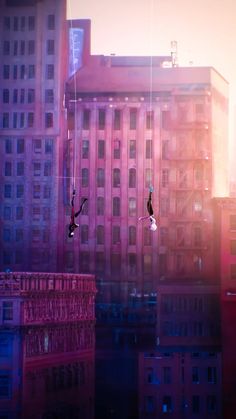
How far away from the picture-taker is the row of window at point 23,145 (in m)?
67.7

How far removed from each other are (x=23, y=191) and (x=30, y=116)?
17.6 feet

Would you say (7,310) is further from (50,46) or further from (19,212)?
(50,46)

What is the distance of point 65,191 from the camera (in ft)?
221

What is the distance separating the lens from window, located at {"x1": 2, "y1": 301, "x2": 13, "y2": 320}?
5275 cm

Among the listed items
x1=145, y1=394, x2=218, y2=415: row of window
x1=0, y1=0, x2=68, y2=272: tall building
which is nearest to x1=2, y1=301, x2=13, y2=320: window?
x1=145, y1=394, x2=218, y2=415: row of window

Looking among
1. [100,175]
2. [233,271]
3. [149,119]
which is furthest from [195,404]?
[149,119]

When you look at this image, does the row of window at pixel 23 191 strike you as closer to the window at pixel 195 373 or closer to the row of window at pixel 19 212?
the row of window at pixel 19 212

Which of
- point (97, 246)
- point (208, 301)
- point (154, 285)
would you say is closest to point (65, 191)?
point (97, 246)

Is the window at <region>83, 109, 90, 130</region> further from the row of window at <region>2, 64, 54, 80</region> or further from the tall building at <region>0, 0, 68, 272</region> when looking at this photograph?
the row of window at <region>2, 64, 54, 80</region>

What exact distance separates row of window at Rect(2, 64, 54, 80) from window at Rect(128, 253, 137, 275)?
13814mm

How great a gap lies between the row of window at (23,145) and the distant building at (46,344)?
36.9 ft

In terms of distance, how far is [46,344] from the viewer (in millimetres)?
55219

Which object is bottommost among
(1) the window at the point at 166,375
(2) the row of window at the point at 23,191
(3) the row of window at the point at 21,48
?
(1) the window at the point at 166,375

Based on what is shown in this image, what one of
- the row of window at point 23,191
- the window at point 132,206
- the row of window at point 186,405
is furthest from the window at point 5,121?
the row of window at point 186,405
